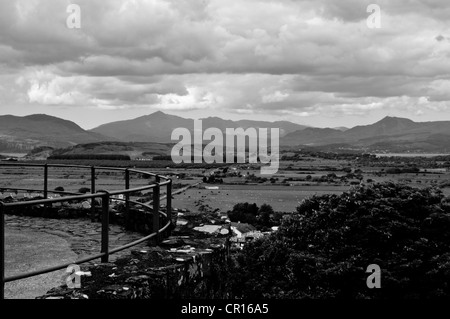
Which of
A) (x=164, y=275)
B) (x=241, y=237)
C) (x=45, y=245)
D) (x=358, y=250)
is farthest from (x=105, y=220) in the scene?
(x=241, y=237)

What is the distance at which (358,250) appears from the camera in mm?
8969

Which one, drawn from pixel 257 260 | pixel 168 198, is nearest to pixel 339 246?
pixel 257 260

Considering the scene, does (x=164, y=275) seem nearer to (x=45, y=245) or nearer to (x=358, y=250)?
(x=45, y=245)

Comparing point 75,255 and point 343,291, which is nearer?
point 75,255

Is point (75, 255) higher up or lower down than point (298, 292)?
higher up

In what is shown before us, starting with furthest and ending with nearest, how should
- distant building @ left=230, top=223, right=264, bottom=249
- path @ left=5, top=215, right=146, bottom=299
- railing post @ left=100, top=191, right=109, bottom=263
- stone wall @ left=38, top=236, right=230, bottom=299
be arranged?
distant building @ left=230, top=223, right=264, bottom=249 → path @ left=5, top=215, right=146, bottom=299 → railing post @ left=100, top=191, right=109, bottom=263 → stone wall @ left=38, top=236, right=230, bottom=299

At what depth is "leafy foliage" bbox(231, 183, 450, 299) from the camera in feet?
27.9

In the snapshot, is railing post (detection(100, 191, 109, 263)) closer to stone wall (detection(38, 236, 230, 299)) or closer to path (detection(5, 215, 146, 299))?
stone wall (detection(38, 236, 230, 299))

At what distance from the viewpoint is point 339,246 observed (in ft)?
30.2

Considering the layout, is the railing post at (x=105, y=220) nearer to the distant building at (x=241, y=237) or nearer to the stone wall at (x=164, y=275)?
the stone wall at (x=164, y=275)

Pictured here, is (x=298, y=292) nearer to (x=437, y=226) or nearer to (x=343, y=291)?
(x=343, y=291)

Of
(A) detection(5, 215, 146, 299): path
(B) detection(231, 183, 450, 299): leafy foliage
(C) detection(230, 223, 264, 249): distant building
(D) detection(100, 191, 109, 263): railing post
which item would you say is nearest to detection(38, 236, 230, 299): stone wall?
(D) detection(100, 191, 109, 263): railing post
